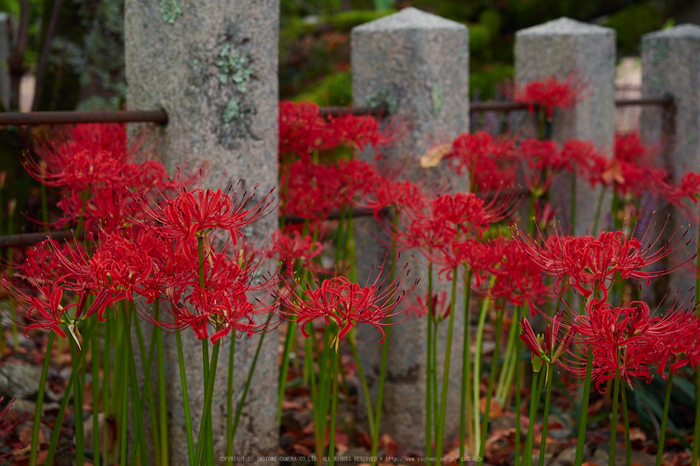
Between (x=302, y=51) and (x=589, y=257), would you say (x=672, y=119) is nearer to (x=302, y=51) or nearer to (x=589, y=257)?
(x=589, y=257)

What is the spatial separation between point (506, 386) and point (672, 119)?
1.81 metres

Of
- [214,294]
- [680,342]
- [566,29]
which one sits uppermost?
[566,29]

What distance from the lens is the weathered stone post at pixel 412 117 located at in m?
2.66

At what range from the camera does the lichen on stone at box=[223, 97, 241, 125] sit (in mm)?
2115

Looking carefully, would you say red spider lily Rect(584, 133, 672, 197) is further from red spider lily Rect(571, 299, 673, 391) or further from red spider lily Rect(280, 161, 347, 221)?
red spider lily Rect(571, 299, 673, 391)

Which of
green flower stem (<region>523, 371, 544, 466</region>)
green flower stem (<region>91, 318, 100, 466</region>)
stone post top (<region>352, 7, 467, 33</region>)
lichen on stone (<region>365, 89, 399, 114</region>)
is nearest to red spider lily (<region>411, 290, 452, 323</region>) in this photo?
green flower stem (<region>523, 371, 544, 466</region>)

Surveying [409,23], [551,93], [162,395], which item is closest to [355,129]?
[409,23]

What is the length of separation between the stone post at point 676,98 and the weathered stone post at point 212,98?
2377 millimetres

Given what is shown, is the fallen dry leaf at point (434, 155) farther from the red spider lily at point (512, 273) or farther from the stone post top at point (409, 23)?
the red spider lily at point (512, 273)

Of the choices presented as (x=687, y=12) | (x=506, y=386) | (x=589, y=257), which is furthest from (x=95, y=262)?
→ (x=687, y=12)

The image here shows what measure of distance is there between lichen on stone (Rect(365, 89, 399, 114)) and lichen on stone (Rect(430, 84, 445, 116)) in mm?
144

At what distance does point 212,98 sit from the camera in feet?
6.82

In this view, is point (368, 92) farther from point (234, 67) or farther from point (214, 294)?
point (214, 294)

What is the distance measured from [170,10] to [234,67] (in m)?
0.25
